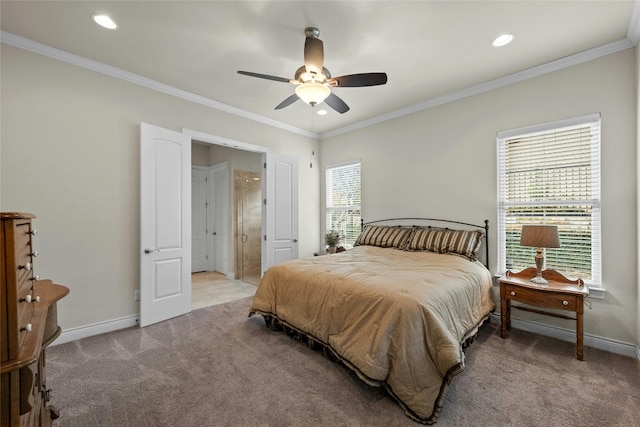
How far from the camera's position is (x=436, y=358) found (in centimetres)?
181

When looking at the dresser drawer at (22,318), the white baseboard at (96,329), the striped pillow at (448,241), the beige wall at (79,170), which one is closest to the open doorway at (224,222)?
the white baseboard at (96,329)


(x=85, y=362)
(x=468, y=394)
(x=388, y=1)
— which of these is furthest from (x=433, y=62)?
(x=85, y=362)

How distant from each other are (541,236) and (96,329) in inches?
182

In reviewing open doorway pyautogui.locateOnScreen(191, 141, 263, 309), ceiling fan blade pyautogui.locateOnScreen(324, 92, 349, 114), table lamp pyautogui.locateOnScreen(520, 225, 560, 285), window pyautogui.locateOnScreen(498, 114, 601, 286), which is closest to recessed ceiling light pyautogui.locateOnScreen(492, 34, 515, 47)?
window pyautogui.locateOnScreen(498, 114, 601, 286)

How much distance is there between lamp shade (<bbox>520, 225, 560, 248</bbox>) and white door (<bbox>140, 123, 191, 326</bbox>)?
384 centimetres

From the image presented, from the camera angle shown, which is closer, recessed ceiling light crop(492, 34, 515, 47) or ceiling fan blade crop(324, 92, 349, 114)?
recessed ceiling light crop(492, 34, 515, 47)

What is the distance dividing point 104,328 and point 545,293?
4484 mm

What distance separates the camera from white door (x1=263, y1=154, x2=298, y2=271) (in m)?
4.49

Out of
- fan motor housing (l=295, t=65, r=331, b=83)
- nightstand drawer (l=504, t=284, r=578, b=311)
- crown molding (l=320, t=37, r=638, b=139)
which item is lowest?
nightstand drawer (l=504, t=284, r=578, b=311)

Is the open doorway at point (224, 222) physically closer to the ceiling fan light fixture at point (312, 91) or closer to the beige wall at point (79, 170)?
the beige wall at point (79, 170)

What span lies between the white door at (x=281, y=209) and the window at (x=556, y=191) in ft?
9.95

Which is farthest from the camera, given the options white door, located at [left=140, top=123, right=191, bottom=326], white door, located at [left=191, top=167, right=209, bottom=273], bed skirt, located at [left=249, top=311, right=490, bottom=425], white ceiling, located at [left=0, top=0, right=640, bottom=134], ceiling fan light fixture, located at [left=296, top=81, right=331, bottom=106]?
white door, located at [left=191, top=167, right=209, bottom=273]

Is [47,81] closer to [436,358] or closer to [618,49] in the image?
[436,358]

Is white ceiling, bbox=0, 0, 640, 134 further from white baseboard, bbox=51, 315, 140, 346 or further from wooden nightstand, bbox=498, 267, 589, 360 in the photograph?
white baseboard, bbox=51, 315, 140, 346
